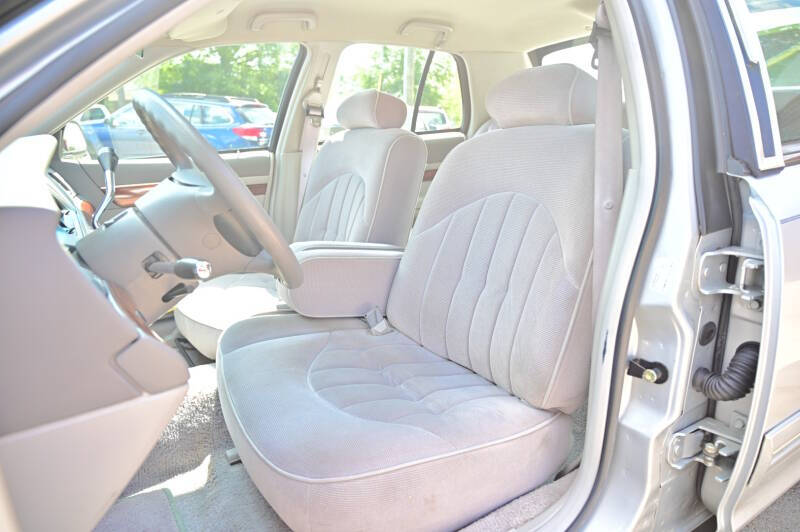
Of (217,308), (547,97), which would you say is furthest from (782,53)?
(217,308)

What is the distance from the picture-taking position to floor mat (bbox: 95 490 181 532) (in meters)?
1.42

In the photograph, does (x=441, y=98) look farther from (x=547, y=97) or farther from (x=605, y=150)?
(x=605, y=150)

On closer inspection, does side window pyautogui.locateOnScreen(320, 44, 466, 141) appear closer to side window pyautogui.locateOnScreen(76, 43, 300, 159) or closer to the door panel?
side window pyautogui.locateOnScreen(76, 43, 300, 159)

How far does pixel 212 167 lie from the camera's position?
115 centimetres

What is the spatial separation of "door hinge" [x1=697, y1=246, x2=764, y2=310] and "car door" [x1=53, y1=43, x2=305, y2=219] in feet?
7.26

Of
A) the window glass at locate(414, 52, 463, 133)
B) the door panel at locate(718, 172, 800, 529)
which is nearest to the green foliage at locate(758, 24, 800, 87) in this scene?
the door panel at locate(718, 172, 800, 529)

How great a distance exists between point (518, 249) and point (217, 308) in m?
1.21

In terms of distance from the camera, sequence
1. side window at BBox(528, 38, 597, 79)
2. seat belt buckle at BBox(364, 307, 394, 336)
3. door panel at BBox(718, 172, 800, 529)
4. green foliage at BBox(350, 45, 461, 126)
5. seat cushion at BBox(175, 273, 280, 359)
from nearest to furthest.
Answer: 1. door panel at BBox(718, 172, 800, 529)
2. seat belt buckle at BBox(364, 307, 394, 336)
3. seat cushion at BBox(175, 273, 280, 359)
4. side window at BBox(528, 38, 597, 79)
5. green foliage at BBox(350, 45, 461, 126)

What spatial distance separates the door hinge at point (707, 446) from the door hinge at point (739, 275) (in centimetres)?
25

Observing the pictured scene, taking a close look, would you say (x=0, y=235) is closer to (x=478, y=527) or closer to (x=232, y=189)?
(x=232, y=189)

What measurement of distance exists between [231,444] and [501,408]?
2.76ft

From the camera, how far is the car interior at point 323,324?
75cm

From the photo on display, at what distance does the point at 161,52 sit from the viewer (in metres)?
2.60

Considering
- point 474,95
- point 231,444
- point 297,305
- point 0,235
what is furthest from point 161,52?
point 0,235
